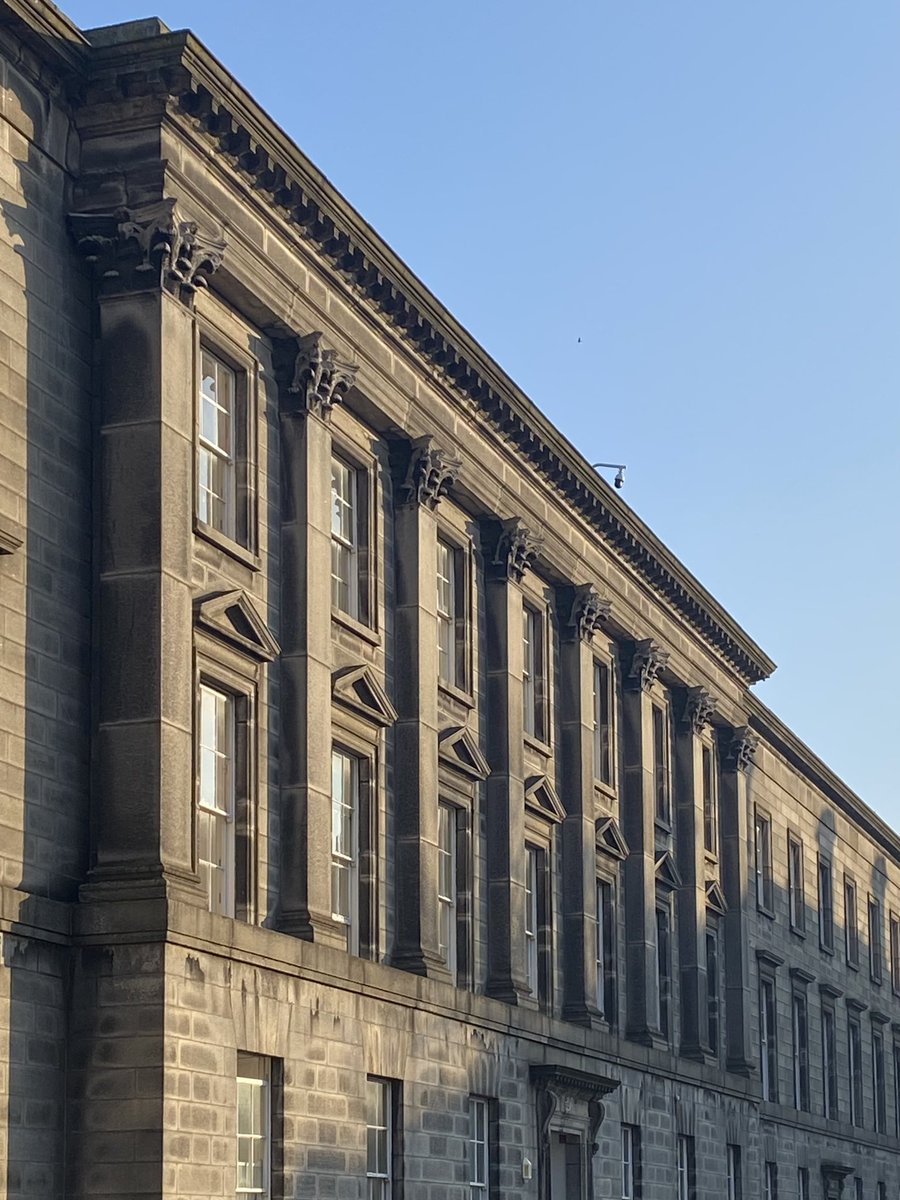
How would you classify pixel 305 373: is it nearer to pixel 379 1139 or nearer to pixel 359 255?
pixel 359 255

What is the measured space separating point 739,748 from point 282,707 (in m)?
25.1

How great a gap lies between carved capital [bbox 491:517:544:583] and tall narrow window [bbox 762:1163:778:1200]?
2216cm

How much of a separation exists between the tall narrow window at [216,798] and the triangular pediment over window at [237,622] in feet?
2.20

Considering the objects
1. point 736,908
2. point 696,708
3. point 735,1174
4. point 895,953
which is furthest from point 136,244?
point 895,953

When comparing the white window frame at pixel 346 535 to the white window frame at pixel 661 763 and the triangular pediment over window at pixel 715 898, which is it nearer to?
the white window frame at pixel 661 763

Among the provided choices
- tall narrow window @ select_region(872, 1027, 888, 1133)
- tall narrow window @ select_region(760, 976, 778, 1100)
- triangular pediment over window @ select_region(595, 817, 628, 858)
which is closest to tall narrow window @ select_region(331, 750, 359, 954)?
triangular pediment over window @ select_region(595, 817, 628, 858)

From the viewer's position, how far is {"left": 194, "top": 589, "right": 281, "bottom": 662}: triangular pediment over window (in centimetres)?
2673

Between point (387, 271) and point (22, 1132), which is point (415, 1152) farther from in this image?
point (387, 271)

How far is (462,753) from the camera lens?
35.4 meters

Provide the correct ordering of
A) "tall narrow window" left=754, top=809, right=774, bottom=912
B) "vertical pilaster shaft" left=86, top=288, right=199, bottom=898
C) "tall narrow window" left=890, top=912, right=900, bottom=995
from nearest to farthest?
1. "vertical pilaster shaft" left=86, top=288, right=199, bottom=898
2. "tall narrow window" left=754, top=809, right=774, bottom=912
3. "tall narrow window" left=890, top=912, right=900, bottom=995

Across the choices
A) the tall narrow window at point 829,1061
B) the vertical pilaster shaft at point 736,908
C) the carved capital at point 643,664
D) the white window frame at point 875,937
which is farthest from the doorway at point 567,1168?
the white window frame at point 875,937

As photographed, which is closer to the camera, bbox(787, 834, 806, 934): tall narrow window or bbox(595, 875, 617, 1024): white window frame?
bbox(595, 875, 617, 1024): white window frame

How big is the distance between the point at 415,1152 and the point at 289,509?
30.0ft

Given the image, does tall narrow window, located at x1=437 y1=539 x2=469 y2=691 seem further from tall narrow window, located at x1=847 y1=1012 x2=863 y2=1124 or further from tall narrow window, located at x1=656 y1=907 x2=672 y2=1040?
tall narrow window, located at x1=847 y1=1012 x2=863 y2=1124
